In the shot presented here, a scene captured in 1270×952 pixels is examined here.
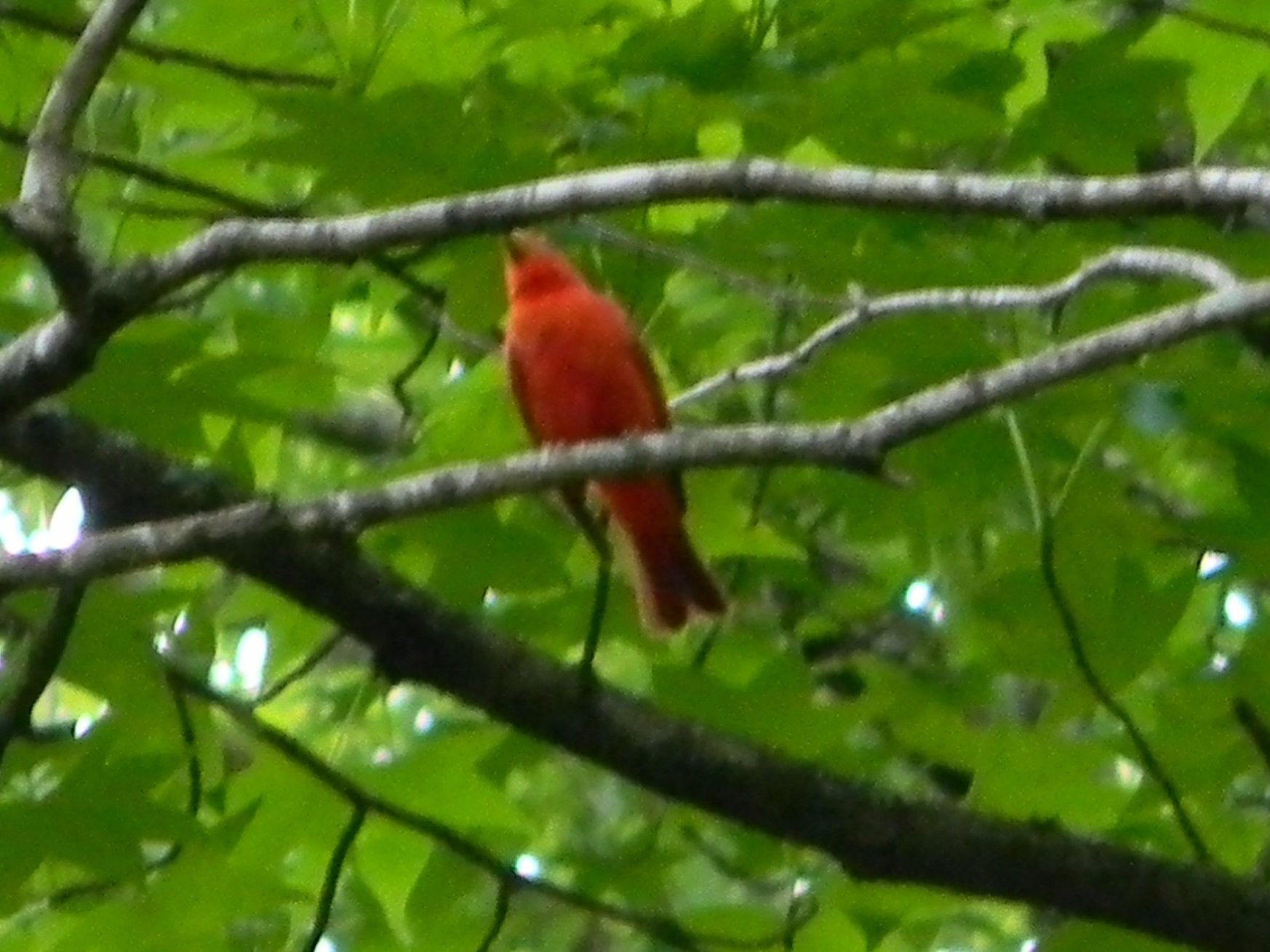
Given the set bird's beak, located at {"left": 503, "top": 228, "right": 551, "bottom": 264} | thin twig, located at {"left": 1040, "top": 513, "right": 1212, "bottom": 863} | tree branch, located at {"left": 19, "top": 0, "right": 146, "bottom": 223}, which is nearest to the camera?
tree branch, located at {"left": 19, "top": 0, "right": 146, "bottom": 223}

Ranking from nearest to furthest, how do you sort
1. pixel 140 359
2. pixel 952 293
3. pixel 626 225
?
1. pixel 952 293
2. pixel 140 359
3. pixel 626 225

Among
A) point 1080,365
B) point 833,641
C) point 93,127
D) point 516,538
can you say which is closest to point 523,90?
point 516,538

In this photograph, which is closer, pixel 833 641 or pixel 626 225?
pixel 626 225

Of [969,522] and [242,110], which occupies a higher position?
[242,110]

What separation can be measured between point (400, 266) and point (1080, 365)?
3.67 ft

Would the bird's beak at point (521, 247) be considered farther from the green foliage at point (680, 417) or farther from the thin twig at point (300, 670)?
the thin twig at point (300, 670)

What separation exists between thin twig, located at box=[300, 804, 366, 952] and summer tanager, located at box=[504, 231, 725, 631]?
63 cm

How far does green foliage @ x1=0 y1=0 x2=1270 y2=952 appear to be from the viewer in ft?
6.81

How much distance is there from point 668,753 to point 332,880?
0.39 metres

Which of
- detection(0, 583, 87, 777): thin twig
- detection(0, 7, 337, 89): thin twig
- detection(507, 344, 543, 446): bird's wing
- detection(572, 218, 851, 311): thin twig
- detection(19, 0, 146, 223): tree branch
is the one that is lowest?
detection(507, 344, 543, 446): bird's wing

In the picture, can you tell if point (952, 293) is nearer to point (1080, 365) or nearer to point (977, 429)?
point (1080, 365)

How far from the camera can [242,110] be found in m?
2.36

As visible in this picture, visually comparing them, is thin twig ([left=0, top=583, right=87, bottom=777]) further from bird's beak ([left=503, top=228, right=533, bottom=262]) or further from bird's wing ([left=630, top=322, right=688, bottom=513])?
bird's beak ([left=503, top=228, right=533, bottom=262])

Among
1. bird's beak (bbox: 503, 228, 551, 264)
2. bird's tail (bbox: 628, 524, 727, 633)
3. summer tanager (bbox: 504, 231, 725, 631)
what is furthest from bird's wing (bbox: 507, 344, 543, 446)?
bird's beak (bbox: 503, 228, 551, 264)
